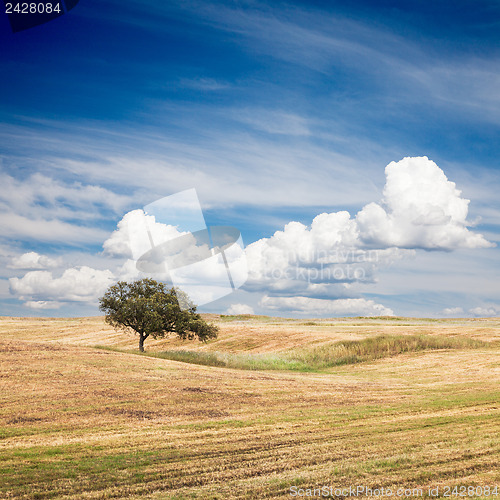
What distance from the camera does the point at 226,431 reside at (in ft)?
46.2

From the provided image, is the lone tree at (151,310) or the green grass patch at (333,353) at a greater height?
the lone tree at (151,310)

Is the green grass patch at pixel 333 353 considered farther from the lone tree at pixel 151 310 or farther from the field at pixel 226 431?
the field at pixel 226 431

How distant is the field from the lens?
9.28 m

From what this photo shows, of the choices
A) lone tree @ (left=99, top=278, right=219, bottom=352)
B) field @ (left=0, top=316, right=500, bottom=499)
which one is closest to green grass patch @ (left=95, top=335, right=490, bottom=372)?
lone tree @ (left=99, top=278, right=219, bottom=352)

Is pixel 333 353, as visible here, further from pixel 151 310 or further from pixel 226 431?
pixel 226 431

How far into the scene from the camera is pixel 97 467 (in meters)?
10.4

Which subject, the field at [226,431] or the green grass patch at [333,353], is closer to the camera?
the field at [226,431]

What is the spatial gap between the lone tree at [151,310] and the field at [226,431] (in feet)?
31.1

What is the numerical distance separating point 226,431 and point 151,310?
85.3 feet

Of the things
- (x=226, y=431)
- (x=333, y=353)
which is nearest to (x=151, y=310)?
(x=333, y=353)

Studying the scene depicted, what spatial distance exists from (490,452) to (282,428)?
565 centimetres

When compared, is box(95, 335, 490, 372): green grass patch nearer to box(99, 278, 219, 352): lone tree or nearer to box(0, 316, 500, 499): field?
box(99, 278, 219, 352): lone tree

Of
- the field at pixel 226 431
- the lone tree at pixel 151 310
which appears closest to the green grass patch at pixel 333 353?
the lone tree at pixel 151 310

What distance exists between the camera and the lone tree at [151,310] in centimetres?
3888
